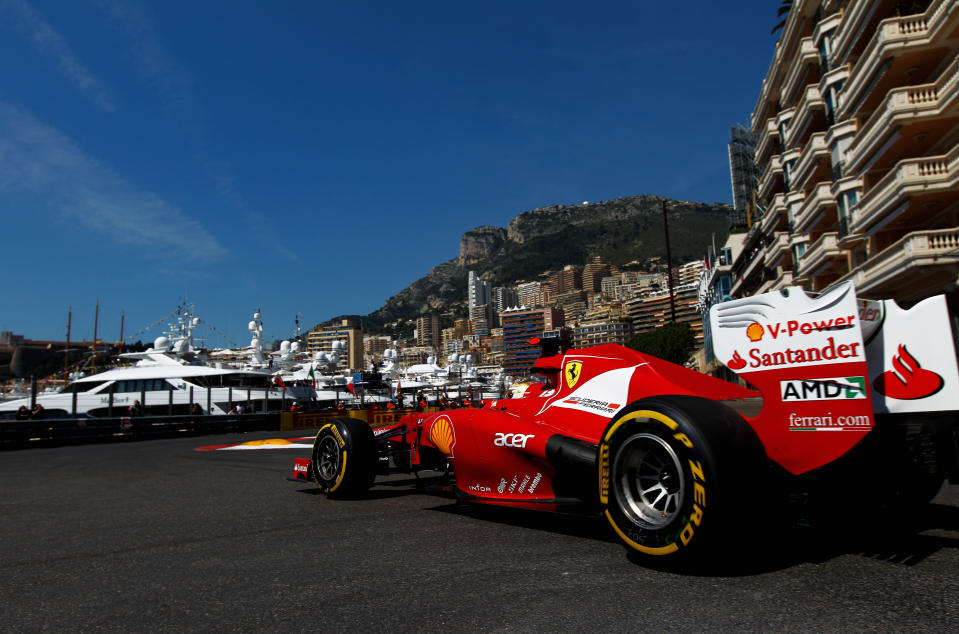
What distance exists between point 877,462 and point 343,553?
3332 mm

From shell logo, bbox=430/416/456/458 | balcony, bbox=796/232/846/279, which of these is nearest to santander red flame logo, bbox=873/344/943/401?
shell logo, bbox=430/416/456/458

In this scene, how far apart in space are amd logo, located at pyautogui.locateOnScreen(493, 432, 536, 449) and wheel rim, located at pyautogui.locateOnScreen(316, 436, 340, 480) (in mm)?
2372

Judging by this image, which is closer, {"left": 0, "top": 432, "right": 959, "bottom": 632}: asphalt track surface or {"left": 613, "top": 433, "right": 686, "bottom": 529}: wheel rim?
{"left": 0, "top": 432, "right": 959, "bottom": 632}: asphalt track surface

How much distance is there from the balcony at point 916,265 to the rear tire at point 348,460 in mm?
20742

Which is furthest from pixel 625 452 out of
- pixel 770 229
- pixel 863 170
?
pixel 770 229

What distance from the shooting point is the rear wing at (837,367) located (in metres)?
3.31

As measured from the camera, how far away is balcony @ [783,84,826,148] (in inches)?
1251

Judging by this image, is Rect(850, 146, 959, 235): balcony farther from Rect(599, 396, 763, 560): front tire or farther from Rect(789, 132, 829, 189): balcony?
Rect(599, 396, 763, 560): front tire

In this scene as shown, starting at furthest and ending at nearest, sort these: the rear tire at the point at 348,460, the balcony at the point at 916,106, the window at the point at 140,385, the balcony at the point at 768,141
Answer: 1. the balcony at the point at 768,141
2. the window at the point at 140,385
3. the balcony at the point at 916,106
4. the rear tire at the point at 348,460

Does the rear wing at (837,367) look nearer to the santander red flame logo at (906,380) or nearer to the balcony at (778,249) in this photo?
the santander red flame logo at (906,380)

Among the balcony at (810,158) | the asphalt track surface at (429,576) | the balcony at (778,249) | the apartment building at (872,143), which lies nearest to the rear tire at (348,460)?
the asphalt track surface at (429,576)

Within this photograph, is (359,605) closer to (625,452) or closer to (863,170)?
(625,452)

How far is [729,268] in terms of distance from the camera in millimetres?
74250

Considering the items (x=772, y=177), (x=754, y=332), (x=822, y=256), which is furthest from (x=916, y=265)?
(x=754, y=332)
